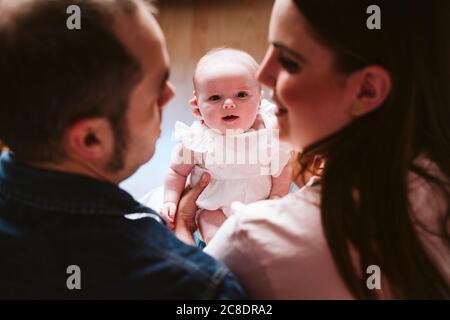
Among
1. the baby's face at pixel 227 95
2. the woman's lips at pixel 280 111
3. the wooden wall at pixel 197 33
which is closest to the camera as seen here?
the woman's lips at pixel 280 111

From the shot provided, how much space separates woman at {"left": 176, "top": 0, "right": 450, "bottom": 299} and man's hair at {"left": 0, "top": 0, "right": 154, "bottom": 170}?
26cm

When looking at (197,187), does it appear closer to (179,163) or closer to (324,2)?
(179,163)

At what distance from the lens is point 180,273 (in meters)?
0.65

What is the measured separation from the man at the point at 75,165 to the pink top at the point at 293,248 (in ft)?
0.14

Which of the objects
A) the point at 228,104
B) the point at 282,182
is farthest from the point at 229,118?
the point at 282,182

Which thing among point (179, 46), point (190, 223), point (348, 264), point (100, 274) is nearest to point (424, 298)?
point (348, 264)

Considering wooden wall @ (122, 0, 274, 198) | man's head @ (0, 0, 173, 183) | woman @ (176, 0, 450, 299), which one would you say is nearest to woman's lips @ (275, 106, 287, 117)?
woman @ (176, 0, 450, 299)

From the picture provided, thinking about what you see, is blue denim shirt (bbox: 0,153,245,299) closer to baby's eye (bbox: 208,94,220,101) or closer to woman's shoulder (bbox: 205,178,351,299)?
woman's shoulder (bbox: 205,178,351,299)

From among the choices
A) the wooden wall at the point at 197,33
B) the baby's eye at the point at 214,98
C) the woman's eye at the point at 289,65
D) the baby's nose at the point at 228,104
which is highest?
the wooden wall at the point at 197,33

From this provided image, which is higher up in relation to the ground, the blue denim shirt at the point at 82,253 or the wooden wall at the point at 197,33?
the wooden wall at the point at 197,33

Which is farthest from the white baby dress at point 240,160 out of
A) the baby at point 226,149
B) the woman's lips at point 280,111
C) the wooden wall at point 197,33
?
the woman's lips at point 280,111

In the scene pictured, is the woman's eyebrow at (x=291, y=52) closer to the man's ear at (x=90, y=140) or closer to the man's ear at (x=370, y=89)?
the man's ear at (x=370, y=89)

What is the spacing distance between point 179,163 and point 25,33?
791 millimetres

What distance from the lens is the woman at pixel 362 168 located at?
664 mm
